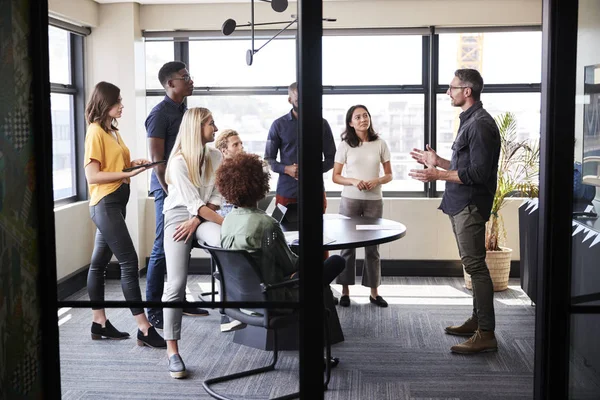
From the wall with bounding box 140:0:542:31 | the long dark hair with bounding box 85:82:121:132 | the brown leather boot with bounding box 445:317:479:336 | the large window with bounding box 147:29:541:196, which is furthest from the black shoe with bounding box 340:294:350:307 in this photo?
the long dark hair with bounding box 85:82:121:132

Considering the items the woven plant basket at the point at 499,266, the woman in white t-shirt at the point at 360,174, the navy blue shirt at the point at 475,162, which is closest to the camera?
the navy blue shirt at the point at 475,162

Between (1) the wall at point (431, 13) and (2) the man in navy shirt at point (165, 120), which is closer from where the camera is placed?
(2) the man in navy shirt at point (165, 120)

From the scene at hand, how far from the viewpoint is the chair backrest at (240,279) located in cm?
246

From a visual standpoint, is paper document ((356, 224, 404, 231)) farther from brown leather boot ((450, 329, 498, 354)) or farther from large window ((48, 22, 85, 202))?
large window ((48, 22, 85, 202))

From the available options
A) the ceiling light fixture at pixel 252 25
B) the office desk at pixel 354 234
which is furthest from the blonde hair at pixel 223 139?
the office desk at pixel 354 234

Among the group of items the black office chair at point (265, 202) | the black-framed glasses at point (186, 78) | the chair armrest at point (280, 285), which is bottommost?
the chair armrest at point (280, 285)

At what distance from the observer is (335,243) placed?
3432 mm

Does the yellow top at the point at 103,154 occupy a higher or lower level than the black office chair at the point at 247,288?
higher

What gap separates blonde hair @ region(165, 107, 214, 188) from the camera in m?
2.41

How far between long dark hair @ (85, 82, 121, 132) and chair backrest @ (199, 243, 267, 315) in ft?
1.67

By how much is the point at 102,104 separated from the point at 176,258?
1.82ft

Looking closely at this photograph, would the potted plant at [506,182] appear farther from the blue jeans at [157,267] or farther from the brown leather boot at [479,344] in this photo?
the blue jeans at [157,267]

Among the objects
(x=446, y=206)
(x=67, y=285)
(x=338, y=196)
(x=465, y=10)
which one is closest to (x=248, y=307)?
(x=67, y=285)

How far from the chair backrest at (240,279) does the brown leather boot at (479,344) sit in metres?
1.64
